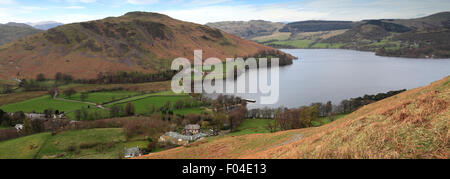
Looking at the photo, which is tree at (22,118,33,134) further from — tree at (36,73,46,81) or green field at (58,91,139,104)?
tree at (36,73,46,81)

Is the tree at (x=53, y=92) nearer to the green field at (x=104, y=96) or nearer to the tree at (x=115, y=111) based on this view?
the green field at (x=104, y=96)

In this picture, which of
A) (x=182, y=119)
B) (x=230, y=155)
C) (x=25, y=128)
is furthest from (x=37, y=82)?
(x=230, y=155)

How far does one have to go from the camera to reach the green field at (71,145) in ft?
78.6

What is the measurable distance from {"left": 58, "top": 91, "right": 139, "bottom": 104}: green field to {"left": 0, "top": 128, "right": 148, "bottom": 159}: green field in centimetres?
1829

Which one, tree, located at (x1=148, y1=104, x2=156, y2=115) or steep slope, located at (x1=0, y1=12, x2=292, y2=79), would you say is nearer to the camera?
tree, located at (x1=148, y1=104, x2=156, y2=115)

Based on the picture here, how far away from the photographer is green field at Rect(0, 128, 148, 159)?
78.6ft

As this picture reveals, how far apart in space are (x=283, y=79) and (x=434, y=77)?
115 ft

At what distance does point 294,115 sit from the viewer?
2612 centimetres

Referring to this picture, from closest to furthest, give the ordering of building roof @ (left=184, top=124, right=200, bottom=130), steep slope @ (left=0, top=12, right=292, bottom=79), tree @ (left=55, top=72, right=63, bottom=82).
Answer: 1. building roof @ (left=184, top=124, right=200, bottom=130)
2. tree @ (left=55, top=72, right=63, bottom=82)
3. steep slope @ (left=0, top=12, right=292, bottom=79)

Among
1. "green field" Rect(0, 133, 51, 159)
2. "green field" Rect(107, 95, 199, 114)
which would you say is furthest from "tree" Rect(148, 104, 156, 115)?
"green field" Rect(0, 133, 51, 159)

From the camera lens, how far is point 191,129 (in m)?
32.8

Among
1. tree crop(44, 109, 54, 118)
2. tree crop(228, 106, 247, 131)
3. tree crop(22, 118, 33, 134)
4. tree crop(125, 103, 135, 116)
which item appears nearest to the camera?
tree crop(22, 118, 33, 134)
